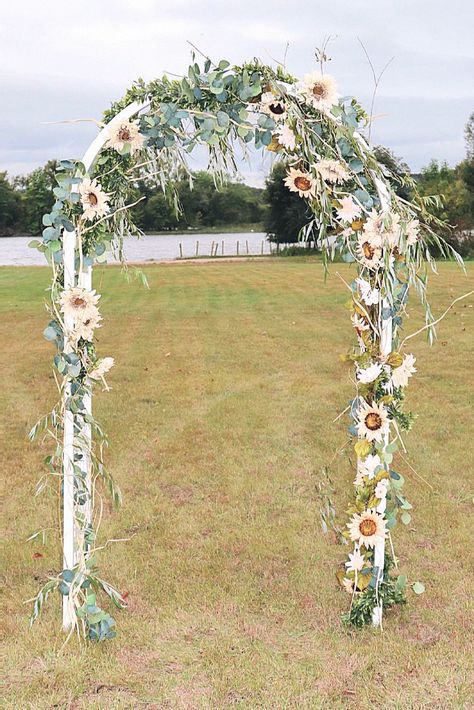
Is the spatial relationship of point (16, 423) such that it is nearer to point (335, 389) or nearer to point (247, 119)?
point (335, 389)

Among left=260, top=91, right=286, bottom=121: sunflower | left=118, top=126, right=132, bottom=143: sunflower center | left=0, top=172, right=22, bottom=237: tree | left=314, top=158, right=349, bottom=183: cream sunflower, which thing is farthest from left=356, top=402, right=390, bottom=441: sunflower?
left=0, top=172, right=22, bottom=237: tree

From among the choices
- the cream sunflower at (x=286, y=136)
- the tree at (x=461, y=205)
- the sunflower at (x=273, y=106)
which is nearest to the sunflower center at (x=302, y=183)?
the cream sunflower at (x=286, y=136)

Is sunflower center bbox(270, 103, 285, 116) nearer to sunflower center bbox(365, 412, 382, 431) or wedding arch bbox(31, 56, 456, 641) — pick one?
wedding arch bbox(31, 56, 456, 641)

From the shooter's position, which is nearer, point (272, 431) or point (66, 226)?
point (66, 226)

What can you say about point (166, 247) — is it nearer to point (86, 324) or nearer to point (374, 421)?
point (86, 324)

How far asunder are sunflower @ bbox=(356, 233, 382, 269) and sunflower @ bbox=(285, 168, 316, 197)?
1.13ft

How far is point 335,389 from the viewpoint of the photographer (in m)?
9.11

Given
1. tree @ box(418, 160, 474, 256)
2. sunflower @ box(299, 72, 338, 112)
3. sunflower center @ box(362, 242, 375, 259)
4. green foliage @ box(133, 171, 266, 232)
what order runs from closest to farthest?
sunflower @ box(299, 72, 338, 112)
sunflower center @ box(362, 242, 375, 259)
green foliage @ box(133, 171, 266, 232)
tree @ box(418, 160, 474, 256)

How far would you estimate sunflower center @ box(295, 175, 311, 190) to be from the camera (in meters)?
3.50

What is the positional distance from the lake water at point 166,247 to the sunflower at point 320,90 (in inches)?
1467

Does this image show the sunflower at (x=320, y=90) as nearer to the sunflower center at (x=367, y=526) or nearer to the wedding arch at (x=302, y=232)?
the wedding arch at (x=302, y=232)

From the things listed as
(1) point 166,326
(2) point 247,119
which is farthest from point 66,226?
(1) point 166,326

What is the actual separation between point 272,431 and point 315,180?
170 inches

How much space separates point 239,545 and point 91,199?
265 centimetres
